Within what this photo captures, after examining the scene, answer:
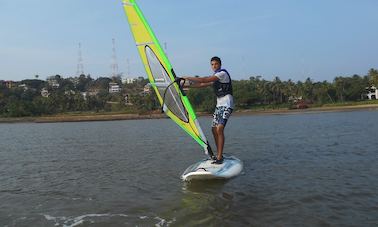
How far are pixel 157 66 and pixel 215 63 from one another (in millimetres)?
1370

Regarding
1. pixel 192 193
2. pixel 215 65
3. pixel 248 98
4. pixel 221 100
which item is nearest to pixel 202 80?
pixel 215 65

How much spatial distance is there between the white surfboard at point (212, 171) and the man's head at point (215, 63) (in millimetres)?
2278

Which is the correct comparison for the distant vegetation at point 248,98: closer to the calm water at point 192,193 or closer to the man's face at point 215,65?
the calm water at point 192,193

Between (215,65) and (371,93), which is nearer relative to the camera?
(215,65)

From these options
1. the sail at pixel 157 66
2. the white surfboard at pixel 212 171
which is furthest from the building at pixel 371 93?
the sail at pixel 157 66

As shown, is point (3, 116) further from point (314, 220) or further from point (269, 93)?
point (314, 220)

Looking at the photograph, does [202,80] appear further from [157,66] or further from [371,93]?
[371,93]

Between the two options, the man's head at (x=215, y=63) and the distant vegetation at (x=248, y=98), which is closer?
the man's head at (x=215, y=63)

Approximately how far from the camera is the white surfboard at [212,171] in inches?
361

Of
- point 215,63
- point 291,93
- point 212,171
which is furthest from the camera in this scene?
point 291,93

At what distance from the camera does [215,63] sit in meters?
9.61

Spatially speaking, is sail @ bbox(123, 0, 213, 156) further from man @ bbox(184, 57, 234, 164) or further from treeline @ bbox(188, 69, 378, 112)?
treeline @ bbox(188, 69, 378, 112)

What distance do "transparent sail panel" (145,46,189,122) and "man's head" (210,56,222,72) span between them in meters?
1.10

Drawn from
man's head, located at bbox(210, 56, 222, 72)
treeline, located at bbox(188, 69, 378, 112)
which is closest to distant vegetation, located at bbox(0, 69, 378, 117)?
treeline, located at bbox(188, 69, 378, 112)
